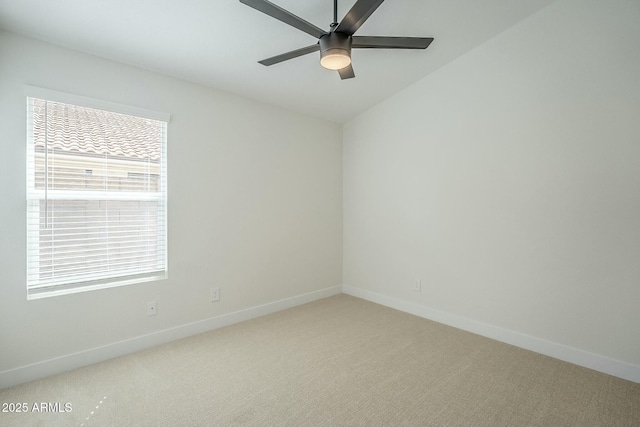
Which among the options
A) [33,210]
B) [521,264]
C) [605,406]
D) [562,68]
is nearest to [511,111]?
A: [562,68]

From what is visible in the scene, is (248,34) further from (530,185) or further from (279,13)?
(530,185)

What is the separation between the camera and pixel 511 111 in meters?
2.74

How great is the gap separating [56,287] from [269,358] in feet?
5.47

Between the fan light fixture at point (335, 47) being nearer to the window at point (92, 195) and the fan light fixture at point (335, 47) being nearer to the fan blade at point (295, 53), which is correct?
the fan blade at point (295, 53)

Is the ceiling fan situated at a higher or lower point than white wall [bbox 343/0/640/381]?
higher

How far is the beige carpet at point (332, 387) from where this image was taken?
177 centimetres

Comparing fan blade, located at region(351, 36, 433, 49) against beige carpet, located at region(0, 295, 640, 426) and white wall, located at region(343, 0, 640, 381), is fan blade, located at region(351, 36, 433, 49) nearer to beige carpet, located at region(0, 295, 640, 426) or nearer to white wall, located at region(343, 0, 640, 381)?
white wall, located at region(343, 0, 640, 381)

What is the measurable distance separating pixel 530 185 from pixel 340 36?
2.05 m

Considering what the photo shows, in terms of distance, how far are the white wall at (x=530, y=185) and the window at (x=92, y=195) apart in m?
2.54

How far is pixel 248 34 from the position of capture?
2326 millimetres

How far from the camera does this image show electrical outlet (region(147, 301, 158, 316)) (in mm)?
2629

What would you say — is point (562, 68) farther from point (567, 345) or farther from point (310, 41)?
point (567, 345)

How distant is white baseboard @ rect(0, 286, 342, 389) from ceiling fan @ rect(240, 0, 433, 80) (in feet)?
7.97

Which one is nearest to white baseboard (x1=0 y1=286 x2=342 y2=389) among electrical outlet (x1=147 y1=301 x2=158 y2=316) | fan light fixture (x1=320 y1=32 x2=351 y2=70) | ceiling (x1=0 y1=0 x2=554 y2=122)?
electrical outlet (x1=147 y1=301 x2=158 y2=316)
